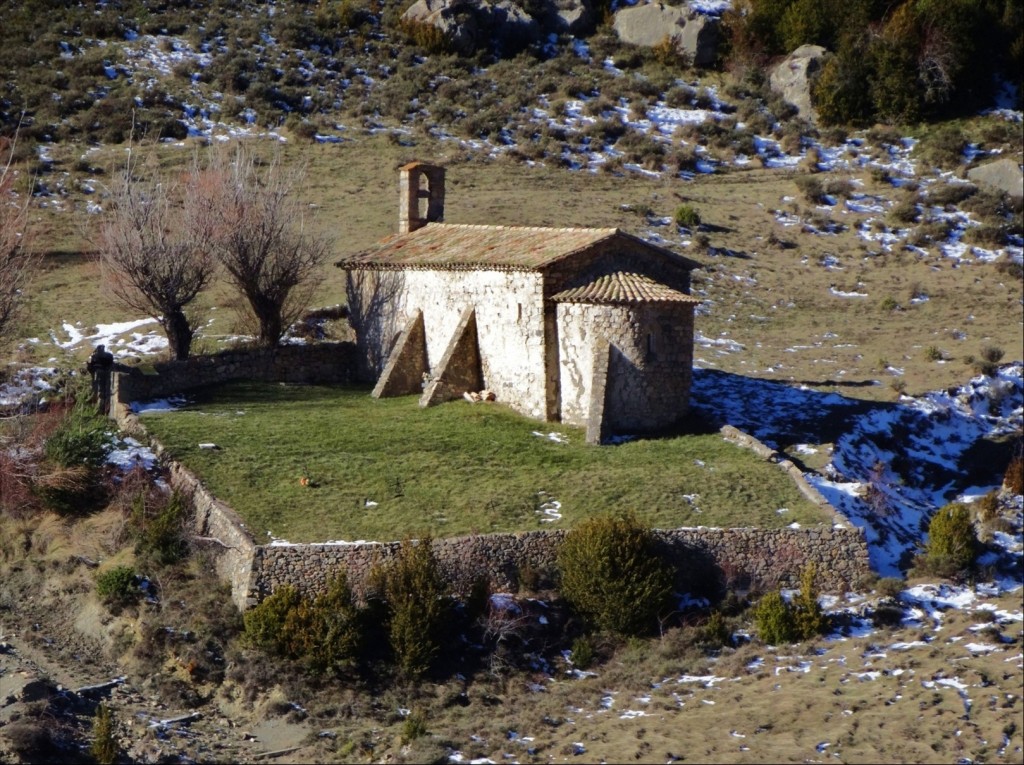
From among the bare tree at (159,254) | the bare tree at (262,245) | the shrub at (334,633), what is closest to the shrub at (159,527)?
the shrub at (334,633)

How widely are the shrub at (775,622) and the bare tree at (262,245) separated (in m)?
16.3

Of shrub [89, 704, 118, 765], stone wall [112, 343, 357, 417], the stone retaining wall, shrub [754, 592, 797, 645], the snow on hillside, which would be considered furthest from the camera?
stone wall [112, 343, 357, 417]

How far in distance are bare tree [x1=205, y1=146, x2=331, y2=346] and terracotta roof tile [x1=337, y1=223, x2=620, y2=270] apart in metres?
1.28

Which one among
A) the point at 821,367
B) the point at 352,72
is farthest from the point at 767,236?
A: the point at 352,72

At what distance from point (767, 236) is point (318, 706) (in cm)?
3028

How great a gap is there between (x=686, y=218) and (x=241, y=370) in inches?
729

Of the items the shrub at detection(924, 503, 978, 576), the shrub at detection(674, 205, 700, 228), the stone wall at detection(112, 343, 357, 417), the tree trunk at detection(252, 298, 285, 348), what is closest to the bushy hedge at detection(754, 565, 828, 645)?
the shrub at detection(924, 503, 978, 576)

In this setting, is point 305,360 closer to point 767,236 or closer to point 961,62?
point 767,236

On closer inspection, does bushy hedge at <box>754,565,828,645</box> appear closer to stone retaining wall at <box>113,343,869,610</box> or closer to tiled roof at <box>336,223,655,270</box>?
stone retaining wall at <box>113,343,869,610</box>

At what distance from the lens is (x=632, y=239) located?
29078mm

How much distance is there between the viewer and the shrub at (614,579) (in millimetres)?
21797

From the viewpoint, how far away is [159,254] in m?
31.7

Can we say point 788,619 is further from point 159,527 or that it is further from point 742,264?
point 742,264

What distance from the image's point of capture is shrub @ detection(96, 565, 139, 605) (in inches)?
895
